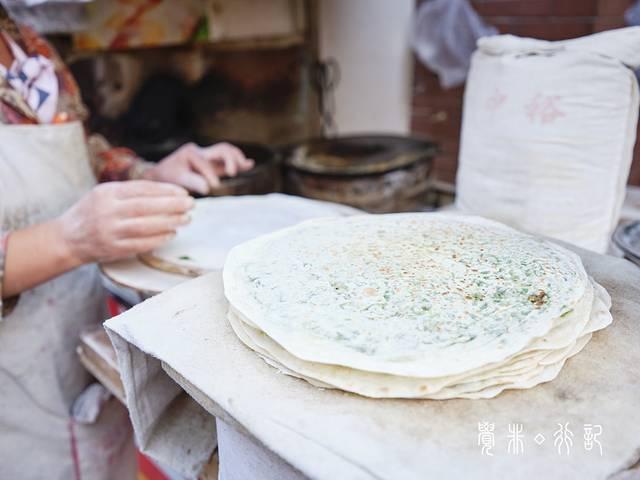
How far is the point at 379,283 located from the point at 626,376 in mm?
393

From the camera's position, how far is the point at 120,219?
1.25 meters

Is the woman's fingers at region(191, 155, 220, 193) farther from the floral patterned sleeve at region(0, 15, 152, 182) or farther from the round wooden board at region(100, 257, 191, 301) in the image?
the round wooden board at region(100, 257, 191, 301)

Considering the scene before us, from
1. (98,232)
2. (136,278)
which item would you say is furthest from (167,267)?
(98,232)

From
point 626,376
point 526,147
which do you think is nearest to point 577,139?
point 526,147

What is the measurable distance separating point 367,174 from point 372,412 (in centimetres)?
190

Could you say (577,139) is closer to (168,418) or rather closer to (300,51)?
(168,418)

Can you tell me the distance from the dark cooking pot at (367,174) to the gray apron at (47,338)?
1173 millimetres

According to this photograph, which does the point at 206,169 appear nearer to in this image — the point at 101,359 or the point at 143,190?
the point at 143,190

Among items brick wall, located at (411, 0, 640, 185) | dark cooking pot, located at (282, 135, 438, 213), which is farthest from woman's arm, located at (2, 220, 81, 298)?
brick wall, located at (411, 0, 640, 185)

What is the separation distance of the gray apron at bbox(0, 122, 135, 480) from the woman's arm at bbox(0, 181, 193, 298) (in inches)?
7.0

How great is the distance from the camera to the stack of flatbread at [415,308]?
750 mm

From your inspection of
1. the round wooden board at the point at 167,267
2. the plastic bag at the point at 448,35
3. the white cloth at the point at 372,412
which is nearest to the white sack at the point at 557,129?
the white cloth at the point at 372,412

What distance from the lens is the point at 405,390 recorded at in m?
0.73

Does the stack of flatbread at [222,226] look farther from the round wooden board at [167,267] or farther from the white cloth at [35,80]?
the white cloth at [35,80]
